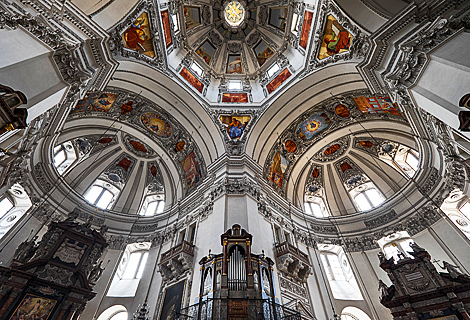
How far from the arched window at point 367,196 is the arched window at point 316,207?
6.94 feet

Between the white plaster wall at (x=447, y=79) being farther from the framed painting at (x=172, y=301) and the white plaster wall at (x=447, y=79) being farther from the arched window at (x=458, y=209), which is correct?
the framed painting at (x=172, y=301)

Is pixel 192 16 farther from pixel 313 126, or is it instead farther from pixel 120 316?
pixel 120 316

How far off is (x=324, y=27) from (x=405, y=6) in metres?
4.50

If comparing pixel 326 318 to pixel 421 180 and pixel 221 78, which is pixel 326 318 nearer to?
pixel 421 180

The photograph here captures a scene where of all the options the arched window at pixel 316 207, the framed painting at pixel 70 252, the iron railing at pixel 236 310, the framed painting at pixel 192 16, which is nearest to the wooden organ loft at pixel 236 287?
the iron railing at pixel 236 310

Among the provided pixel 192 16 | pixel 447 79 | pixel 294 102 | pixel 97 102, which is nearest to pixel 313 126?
pixel 294 102

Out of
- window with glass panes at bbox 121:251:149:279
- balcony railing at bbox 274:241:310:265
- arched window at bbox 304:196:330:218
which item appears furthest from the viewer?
arched window at bbox 304:196:330:218

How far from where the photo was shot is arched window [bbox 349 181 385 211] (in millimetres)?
15000

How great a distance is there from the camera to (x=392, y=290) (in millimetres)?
8930

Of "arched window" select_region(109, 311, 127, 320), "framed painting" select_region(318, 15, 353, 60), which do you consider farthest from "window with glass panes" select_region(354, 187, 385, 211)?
"arched window" select_region(109, 311, 127, 320)

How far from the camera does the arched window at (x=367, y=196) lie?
591 inches

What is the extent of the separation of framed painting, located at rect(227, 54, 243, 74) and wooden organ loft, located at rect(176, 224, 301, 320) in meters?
14.0

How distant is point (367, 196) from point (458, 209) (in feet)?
16.3

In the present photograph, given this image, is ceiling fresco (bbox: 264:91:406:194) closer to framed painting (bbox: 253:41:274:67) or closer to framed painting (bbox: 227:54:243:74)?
framed painting (bbox: 253:41:274:67)
